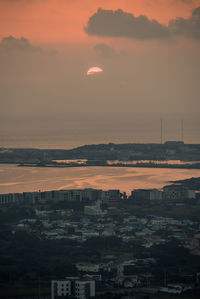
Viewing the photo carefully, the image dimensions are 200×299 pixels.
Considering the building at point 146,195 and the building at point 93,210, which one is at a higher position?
the building at point 146,195

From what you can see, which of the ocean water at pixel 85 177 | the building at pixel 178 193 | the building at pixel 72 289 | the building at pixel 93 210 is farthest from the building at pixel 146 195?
the building at pixel 72 289

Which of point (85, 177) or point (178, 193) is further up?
point (85, 177)

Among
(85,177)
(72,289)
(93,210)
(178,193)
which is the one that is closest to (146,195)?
(178,193)

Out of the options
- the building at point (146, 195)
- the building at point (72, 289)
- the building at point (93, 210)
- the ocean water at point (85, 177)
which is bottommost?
the building at point (72, 289)

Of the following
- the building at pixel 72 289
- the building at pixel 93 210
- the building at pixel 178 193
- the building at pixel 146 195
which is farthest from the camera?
the building at pixel 178 193

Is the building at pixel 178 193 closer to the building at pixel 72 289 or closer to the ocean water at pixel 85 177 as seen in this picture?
the ocean water at pixel 85 177

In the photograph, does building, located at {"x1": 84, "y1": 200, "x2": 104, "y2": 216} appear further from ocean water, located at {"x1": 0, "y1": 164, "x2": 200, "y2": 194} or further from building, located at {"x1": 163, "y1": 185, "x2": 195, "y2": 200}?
ocean water, located at {"x1": 0, "y1": 164, "x2": 200, "y2": 194}


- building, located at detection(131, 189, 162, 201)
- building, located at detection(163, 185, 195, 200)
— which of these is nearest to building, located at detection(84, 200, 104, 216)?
building, located at detection(131, 189, 162, 201)

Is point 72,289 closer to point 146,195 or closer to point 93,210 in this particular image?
point 93,210

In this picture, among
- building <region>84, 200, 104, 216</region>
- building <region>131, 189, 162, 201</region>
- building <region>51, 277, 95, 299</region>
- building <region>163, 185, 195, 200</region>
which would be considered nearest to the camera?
building <region>51, 277, 95, 299</region>

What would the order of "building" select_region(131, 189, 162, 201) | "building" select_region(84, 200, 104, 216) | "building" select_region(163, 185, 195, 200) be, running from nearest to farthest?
"building" select_region(84, 200, 104, 216), "building" select_region(131, 189, 162, 201), "building" select_region(163, 185, 195, 200)
